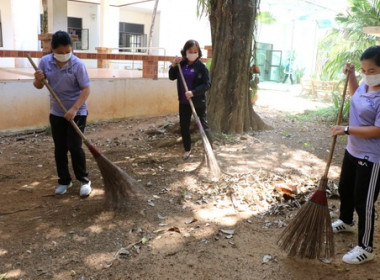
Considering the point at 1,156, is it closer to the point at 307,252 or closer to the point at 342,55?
the point at 307,252

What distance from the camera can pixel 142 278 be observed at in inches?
103

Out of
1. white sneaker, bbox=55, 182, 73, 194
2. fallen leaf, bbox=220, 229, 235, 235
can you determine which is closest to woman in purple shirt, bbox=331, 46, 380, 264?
fallen leaf, bbox=220, 229, 235, 235

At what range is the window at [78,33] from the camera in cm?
1652

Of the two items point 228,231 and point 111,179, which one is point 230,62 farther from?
point 228,231

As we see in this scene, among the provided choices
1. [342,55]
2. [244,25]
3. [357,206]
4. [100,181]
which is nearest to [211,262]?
[357,206]

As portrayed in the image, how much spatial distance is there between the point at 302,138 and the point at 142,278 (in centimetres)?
462

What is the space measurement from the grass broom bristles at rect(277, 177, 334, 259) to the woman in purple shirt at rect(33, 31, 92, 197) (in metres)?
2.24

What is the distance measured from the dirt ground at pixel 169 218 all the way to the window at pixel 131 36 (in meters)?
13.4

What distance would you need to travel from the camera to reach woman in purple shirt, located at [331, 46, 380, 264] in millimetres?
2482

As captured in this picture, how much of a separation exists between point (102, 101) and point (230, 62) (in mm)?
2975

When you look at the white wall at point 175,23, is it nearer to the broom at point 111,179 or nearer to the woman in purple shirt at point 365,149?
the broom at point 111,179

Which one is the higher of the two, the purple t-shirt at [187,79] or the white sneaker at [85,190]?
the purple t-shirt at [187,79]

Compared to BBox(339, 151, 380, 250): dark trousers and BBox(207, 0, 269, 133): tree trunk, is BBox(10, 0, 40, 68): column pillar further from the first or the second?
BBox(339, 151, 380, 250): dark trousers

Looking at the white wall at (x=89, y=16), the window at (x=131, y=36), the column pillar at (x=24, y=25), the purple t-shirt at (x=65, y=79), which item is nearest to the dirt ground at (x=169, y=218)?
the purple t-shirt at (x=65, y=79)
